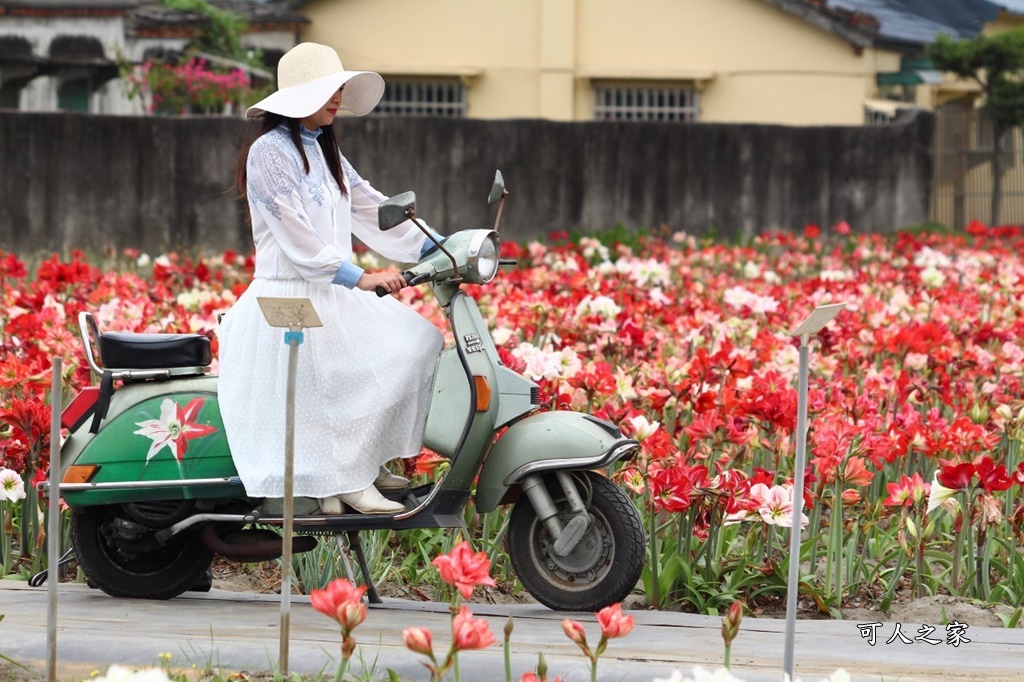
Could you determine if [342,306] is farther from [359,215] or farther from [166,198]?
[166,198]

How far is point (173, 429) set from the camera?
172 inches

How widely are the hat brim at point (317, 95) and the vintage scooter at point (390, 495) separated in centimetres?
48

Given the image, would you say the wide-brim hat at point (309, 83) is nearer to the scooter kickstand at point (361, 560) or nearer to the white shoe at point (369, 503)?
the white shoe at point (369, 503)

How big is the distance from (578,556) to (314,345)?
865mm

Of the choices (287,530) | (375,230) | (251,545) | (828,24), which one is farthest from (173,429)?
(828,24)

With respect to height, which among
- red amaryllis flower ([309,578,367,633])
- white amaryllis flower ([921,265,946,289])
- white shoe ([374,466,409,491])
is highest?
white amaryllis flower ([921,265,946,289])

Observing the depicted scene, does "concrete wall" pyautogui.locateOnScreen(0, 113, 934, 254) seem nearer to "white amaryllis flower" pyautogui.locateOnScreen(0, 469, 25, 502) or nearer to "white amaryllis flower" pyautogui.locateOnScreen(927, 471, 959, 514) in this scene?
"white amaryllis flower" pyautogui.locateOnScreen(0, 469, 25, 502)

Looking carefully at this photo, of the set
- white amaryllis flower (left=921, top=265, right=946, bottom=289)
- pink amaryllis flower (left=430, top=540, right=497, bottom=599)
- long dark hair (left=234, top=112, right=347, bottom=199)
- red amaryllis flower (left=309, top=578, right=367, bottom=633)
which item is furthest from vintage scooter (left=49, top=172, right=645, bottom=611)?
white amaryllis flower (left=921, top=265, right=946, bottom=289)

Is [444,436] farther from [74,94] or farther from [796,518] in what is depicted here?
[74,94]

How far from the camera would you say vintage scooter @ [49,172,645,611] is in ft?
13.8

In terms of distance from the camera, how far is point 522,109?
25.5 metres

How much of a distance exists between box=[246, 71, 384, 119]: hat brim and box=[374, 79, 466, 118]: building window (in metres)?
21.5

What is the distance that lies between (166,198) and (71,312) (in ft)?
25.7

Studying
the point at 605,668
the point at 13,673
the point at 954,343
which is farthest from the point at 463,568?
the point at 954,343
